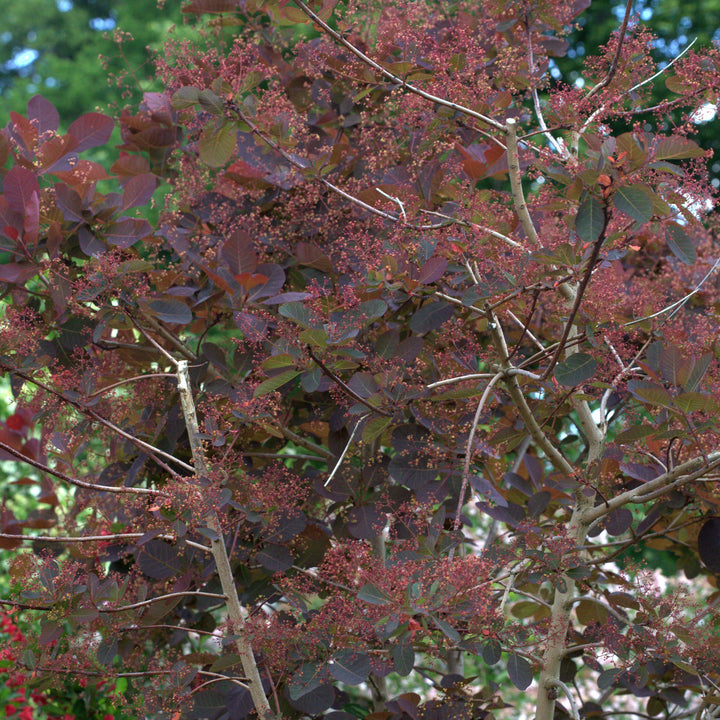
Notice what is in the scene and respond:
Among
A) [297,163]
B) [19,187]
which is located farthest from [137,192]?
[297,163]

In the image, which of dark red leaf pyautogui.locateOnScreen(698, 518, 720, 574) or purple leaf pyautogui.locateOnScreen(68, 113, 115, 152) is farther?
purple leaf pyautogui.locateOnScreen(68, 113, 115, 152)

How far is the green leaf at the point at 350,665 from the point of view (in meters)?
1.44

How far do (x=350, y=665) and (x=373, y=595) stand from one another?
0.93ft

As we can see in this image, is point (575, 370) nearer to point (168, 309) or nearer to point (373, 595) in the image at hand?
point (373, 595)

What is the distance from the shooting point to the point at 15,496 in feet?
13.3

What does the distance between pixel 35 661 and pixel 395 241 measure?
3.96ft

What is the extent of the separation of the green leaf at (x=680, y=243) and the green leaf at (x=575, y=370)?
248 mm

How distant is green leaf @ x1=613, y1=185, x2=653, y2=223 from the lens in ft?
3.74

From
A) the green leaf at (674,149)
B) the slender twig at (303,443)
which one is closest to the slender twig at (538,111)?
the green leaf at (674,149)

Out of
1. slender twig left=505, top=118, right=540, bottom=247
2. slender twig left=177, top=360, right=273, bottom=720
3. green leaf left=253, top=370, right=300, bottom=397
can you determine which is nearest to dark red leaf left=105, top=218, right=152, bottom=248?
slender twig left=177, top=360, right=273, bottom=720

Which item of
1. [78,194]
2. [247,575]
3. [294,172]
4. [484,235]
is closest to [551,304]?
[484,235]

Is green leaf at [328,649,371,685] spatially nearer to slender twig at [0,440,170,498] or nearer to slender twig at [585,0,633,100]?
slender twig at [0,440,170,498]

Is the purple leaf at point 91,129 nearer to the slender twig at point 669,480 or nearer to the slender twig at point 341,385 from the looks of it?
the slender twig at point 341,385

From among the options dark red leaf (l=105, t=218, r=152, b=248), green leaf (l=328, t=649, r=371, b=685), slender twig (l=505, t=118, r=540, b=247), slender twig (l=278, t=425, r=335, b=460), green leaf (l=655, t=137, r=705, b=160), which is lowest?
green leaf (l=328, t=649, r=371, b=685)
